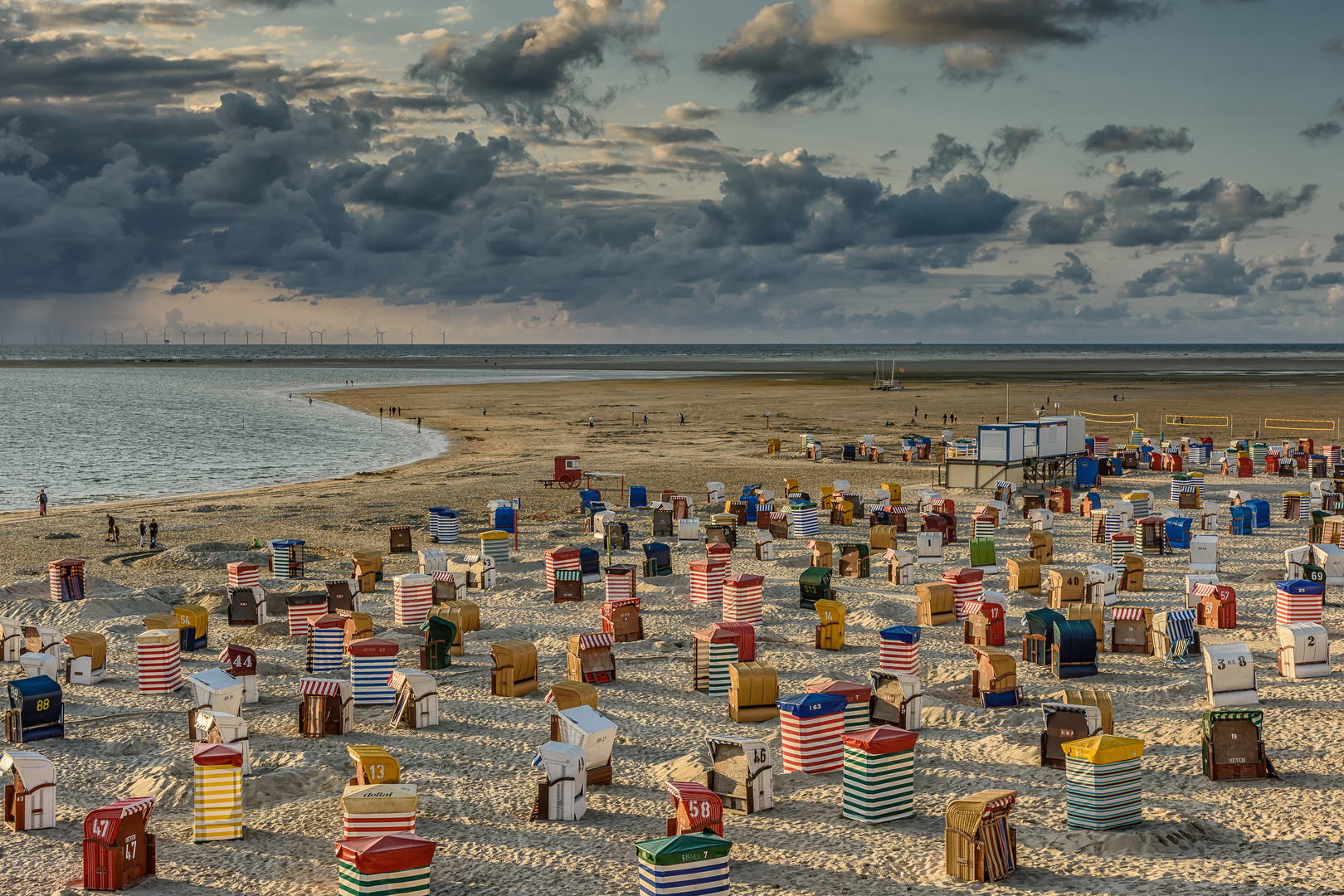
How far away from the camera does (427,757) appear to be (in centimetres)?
1967

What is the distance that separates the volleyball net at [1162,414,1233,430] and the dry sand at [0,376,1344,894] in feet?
158

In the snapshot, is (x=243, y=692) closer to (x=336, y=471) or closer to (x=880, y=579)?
(x=880, y=579)

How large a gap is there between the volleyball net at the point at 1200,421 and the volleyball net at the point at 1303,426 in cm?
300

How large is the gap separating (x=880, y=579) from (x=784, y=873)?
67.6 ft

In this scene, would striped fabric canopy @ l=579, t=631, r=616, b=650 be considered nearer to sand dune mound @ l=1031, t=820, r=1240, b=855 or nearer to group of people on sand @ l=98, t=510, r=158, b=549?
sand dune mound @ l=1031, t=820, r=1240, b=855

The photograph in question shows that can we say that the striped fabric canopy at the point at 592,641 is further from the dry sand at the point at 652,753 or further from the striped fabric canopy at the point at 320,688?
the striped fabric canopy at the point at 320,688

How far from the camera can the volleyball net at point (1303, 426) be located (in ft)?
277

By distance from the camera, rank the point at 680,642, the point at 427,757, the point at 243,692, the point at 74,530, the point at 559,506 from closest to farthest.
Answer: the point at 427,757 < the point at 243,692 < the point at 680,642 < the point at 74,530 < the point at 559,506

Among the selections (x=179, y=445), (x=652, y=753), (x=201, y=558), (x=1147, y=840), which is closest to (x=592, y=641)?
(x=652, y=753)

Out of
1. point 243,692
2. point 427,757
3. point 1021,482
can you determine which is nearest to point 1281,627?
point 427,757

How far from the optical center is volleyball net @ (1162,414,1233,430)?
88.3 m

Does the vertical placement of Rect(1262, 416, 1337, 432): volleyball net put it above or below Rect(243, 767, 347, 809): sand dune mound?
above

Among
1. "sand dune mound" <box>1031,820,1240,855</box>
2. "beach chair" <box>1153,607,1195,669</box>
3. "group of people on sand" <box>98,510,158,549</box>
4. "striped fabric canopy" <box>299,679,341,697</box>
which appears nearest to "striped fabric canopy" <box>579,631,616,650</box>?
"striped fabric canopy" <box>299,679,341,697</box>

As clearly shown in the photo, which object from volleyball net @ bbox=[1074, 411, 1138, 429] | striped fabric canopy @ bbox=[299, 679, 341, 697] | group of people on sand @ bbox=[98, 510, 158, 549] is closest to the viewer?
striped fabric canopy @ bbox=[299, 679, 341, 697]
